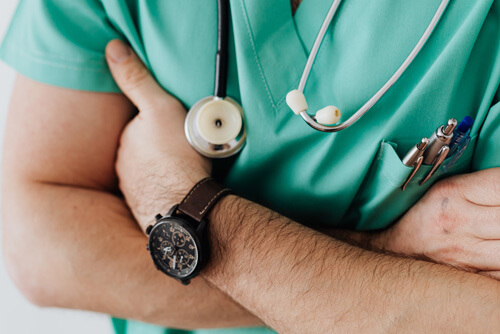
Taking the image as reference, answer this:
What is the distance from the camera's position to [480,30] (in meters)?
0.66

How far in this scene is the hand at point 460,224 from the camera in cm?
66

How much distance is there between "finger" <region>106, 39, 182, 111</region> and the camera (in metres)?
0.83

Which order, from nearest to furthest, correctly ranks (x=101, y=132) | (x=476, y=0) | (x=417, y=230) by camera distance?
(x=476, y=0) → (x=417, y=230) → (x=101, y=132)

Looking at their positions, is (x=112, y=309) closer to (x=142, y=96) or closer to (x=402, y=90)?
(x=142, y=96)

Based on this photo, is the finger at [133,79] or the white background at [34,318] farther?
the white background at [34,318]

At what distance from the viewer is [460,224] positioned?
0.70 m

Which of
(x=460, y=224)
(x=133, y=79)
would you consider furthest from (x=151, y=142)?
(x=460, y=224)

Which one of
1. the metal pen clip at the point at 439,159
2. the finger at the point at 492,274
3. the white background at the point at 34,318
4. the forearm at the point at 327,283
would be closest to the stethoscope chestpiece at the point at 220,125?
the forearm at the point at 327,283

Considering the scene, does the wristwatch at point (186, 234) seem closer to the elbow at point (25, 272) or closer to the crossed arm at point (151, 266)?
the crossed arm at point (151, 266)

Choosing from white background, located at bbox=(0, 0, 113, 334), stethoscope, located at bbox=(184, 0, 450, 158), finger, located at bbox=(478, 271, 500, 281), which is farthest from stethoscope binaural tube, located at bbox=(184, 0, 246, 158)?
white background, located at bbox=(0, 0, 113, 334)

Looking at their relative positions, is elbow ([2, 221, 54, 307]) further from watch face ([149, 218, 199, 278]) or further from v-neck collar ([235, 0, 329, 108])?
v-neck collar ([235, 0, 329, 108])

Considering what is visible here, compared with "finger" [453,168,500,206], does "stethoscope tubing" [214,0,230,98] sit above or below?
above

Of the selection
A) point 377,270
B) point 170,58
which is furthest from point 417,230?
point 170,58

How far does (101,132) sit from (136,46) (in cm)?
19
